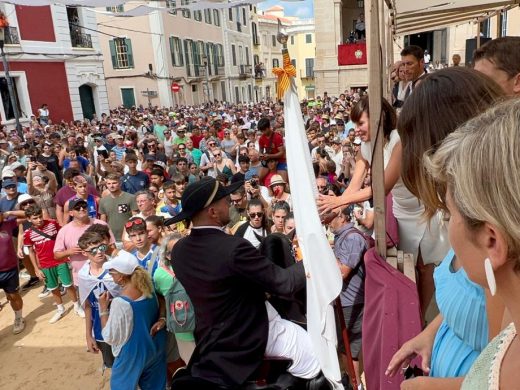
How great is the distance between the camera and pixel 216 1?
22.7ft

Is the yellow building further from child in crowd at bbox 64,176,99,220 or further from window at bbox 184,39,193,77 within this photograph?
child in crowd at bbox 64,176,99,220

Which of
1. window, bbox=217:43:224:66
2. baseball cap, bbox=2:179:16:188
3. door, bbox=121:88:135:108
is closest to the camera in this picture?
baseball cap, bbox=2:179:16:188

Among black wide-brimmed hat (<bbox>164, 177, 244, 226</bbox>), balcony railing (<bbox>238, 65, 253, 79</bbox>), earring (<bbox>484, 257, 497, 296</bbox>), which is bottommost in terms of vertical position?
black wide-brimmed hat (<bbox>164, 177, 244, 226</bbox>)

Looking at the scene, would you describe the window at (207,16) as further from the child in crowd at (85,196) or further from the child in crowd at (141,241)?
the child in crowd at (141,241)

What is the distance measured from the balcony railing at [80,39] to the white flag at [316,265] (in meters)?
23.8

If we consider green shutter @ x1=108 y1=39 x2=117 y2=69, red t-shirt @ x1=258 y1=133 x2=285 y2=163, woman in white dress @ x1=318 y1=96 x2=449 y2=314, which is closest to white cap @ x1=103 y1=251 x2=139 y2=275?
woman in white dress @ x1=318 y1=96 x2=449 y2=314

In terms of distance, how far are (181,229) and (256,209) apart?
1045 millimetres

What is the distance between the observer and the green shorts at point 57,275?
5613 mm

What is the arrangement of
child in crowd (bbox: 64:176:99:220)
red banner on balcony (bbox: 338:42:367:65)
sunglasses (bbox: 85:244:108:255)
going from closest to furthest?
sunglasses (bbox: 85:244:108:255), child in crowd (bbox: 64:176:99:220), red banner on balcony (bbox: 338:42:367:65)

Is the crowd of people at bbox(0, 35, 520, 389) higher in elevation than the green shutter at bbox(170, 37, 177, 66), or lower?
lower

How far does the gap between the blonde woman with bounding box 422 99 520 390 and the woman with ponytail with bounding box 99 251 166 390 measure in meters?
2.83

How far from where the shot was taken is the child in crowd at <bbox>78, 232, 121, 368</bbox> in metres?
3.77

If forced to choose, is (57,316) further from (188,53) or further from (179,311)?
(188,53)

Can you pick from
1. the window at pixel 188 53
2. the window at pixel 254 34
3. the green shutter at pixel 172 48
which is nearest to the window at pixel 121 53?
the green shutter at pixel 172 48
